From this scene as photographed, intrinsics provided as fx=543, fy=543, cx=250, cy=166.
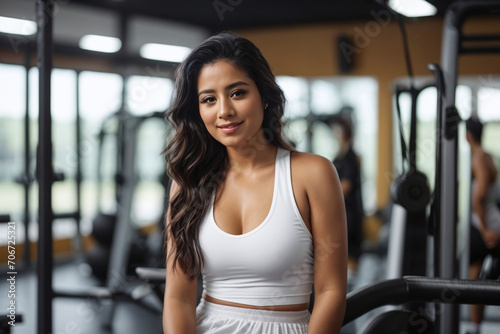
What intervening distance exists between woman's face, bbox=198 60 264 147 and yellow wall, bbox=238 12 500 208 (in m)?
5.38

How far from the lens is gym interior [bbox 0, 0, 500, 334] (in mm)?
1628

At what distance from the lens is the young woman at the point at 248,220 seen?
3.98 feet

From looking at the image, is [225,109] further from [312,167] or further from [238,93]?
[312,167]

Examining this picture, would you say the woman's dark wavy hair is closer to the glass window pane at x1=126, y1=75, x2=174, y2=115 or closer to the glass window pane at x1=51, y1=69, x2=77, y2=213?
the glass window pane at x1=126, y1=75, x2=174, y2=115

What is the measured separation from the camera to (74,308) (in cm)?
402

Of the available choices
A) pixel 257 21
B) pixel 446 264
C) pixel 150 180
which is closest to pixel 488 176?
pixel 446 264

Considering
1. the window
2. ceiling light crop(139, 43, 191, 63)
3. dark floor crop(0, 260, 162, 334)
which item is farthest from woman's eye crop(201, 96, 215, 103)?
the window

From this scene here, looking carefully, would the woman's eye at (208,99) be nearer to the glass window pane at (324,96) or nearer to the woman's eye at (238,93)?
the woman's eye at (238,93)

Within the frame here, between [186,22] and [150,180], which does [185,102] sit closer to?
[150,180]

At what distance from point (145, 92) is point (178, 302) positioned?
2.08 metres

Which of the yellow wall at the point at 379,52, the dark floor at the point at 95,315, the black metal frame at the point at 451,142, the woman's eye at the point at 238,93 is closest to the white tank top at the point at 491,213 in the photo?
the dark floor at the point at 95,315

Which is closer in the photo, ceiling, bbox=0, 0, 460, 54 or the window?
ceiling, bbox=0, 0, 460, 54

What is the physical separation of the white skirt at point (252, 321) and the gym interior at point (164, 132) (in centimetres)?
17

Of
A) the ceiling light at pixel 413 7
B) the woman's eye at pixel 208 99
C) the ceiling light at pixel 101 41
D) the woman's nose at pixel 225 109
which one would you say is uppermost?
the ceiling light at pixel 101 41
